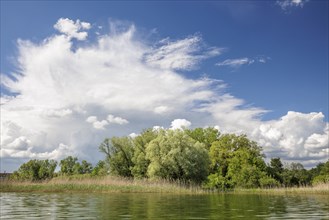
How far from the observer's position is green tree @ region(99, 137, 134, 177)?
74.7 metres

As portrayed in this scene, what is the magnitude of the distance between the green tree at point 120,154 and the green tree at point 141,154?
6.43 ft

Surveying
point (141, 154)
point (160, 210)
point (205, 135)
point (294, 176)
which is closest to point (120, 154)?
point (141, 154)

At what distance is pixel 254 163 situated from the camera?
225 ft

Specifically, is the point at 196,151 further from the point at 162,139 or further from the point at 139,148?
the point at 139,148

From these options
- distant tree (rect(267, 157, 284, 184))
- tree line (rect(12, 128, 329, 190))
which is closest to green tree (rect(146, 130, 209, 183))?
tree line (rect(12, 128, 329, 190))

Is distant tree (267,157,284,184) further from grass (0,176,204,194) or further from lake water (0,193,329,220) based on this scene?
lake water (0,193,329,220)

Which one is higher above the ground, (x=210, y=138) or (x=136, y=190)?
(x=210, y=138)

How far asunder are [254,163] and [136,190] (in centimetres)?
3123

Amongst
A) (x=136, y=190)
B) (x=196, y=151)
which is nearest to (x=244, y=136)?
(x=196, y=151)

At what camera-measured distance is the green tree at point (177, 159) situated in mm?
59750

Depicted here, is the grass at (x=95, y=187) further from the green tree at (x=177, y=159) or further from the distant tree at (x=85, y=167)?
the distant tree at (x=85, y=167)

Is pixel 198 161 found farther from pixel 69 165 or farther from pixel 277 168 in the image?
pixel 69 165

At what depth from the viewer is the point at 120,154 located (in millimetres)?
75250

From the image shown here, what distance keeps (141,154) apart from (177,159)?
11931mm
